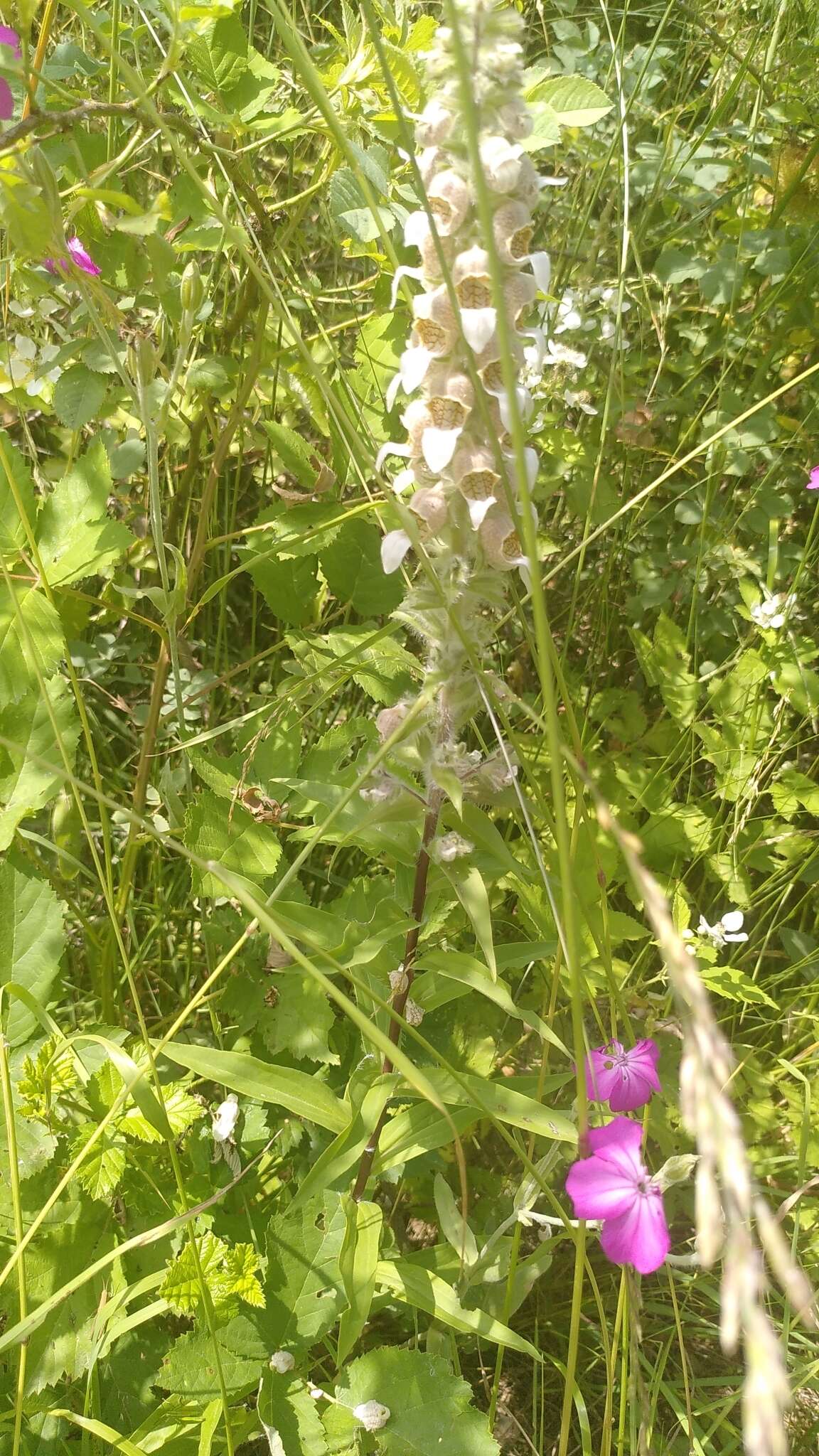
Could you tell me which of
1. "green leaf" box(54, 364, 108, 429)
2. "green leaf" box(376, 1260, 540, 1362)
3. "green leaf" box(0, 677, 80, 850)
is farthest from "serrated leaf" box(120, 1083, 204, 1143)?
"green leaf" box(54, 364, 108, 429)

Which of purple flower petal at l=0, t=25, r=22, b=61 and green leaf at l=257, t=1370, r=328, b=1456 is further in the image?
green leaf at l=257, t=1370, r=328, b=1456

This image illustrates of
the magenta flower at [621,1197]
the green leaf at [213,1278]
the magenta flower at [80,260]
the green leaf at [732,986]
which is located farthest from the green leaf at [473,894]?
the magenta flower at [80,260]

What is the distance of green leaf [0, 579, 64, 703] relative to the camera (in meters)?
1.59

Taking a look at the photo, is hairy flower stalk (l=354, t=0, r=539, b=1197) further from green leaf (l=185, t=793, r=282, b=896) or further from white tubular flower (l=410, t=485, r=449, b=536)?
green leaf (l=185, t=793, r=282, b=896)

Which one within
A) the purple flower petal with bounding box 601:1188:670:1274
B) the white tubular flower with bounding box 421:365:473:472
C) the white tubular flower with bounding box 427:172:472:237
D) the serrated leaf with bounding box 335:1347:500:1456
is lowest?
the serrated leaf with bounding box 335:1347:500:1456

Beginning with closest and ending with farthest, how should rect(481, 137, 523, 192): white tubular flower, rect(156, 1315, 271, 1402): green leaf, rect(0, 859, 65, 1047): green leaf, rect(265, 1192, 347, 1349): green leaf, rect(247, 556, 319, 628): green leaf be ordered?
1. rect(481, 137, 523, 192): white tubular flower
2. rect(156, 1315, 271, 1402): green leaf
3. rect(265, 1192, 347, 1349): green leaf
4. rect(0, 859, 65, 1047): green leaf
5. rect(247, 556, 319, 628): green leaf

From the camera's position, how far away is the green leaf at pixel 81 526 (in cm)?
167

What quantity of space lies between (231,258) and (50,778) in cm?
127

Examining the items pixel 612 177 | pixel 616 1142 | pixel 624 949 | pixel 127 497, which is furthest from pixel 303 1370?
pixel 612 177

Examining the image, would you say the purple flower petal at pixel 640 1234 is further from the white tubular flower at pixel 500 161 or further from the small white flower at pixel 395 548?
the white tubular flower at pixel 500 161

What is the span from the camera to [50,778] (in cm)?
171

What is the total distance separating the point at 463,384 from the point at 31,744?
101cm

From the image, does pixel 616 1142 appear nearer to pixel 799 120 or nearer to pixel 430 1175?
pixel 430 1175

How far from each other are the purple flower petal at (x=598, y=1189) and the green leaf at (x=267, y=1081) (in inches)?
13.2
